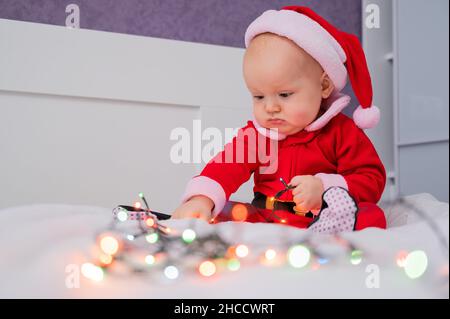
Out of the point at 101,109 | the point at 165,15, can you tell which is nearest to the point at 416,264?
the point at 101,109

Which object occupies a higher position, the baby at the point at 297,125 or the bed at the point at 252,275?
the baby at the point at 297,125

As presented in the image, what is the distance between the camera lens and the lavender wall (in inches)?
82.2

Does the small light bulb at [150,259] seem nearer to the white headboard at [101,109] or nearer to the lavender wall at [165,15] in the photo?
the white headboard at [101,109]

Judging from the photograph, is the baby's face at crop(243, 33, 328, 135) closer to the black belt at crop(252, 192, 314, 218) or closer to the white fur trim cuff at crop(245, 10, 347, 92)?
the white fur trim cuff at crop(245, 10, 347, 92)

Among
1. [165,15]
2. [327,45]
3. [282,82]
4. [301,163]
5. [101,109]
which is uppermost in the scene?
[165,15]

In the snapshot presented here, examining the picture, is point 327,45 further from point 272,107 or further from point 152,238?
point 152,238

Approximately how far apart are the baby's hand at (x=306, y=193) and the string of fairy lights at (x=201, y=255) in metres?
0.30

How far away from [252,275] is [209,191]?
1.73 ft

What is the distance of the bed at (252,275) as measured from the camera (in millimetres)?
557

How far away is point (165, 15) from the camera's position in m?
2.37

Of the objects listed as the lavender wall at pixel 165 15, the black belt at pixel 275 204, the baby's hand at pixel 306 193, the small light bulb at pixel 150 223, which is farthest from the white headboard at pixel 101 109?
the small light bulb at pixel 150 223

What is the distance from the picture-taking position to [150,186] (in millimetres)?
1982
